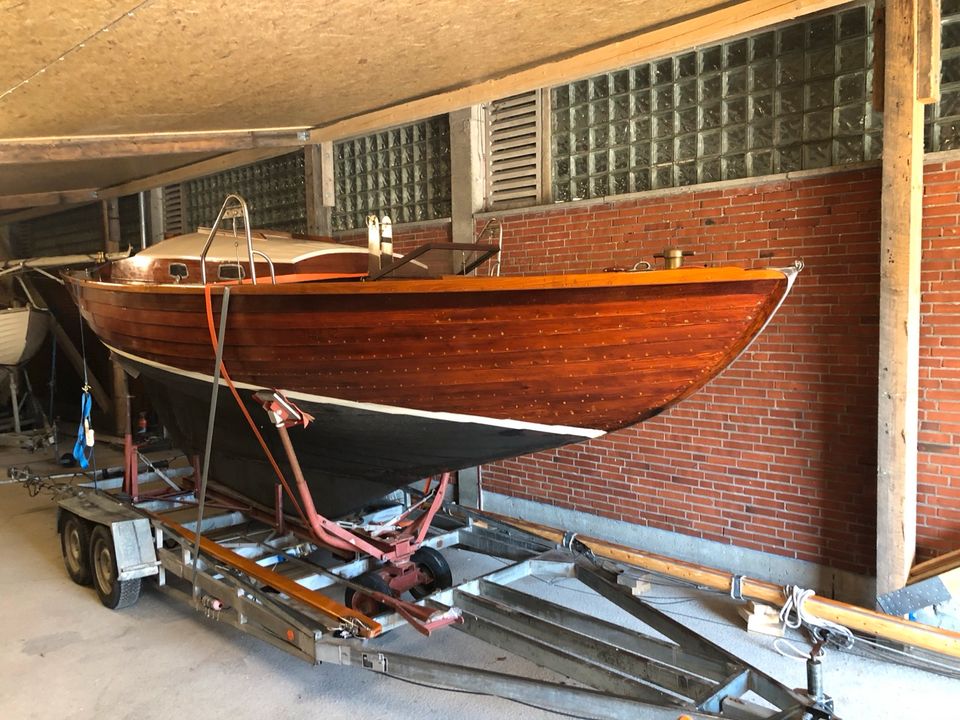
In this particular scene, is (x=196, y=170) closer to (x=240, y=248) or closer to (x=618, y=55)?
(x=240, y=248)

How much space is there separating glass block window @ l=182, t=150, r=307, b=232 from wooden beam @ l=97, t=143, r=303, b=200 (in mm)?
240

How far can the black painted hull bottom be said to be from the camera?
278cm

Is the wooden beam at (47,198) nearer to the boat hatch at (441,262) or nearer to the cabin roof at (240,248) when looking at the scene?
the cabin roof at (240,248)

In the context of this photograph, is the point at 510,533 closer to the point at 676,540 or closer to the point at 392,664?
the point at 676,540

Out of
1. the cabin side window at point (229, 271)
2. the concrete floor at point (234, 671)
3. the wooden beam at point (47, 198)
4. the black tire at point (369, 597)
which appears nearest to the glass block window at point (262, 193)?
the wooden beam at point (47, 198)

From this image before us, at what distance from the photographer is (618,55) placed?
361cm

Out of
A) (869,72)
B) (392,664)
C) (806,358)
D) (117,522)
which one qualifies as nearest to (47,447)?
(117,522)

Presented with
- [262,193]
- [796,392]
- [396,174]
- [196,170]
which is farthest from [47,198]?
[796,392]

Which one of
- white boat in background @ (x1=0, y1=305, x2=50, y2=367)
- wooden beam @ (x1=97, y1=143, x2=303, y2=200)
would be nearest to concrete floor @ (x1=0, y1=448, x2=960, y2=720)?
wooden beam @ (x1=97, y1=143, x2=303, y2=200)

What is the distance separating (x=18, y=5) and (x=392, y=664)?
276 centimetres

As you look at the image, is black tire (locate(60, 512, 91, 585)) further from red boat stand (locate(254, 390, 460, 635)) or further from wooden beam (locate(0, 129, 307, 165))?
wooden beam (locate(0, 129, 307, 165))

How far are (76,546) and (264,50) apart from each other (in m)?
2.89

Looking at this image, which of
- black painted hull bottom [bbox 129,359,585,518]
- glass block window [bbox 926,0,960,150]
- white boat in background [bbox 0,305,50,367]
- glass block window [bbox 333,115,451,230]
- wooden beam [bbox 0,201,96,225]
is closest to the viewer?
black painted hull bottom [bbox 129,359,585,518]

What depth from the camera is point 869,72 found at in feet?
10.4
